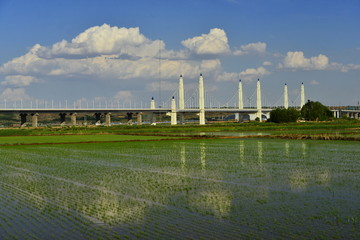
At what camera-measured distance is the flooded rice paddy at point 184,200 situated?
1200 centimetres

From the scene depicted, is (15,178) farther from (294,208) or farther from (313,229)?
(313,229)

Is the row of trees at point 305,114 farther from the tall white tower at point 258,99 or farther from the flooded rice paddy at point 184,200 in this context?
the flooded rice paddy at point 184,200

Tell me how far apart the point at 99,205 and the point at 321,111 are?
132245 millimetres

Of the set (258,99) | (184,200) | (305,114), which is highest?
(258,99)

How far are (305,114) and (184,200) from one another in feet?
436

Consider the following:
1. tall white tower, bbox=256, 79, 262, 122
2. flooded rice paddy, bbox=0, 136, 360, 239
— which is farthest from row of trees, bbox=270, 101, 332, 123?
flooded rice paddy, bbox=0, 136, 360, 239

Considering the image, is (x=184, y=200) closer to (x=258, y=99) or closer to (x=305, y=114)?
(x=305, y=114)

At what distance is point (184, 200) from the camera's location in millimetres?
16125

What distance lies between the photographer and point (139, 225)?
12.6m

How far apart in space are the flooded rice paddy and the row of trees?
97.0 meters

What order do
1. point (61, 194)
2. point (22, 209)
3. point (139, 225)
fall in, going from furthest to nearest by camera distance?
point (61, 194), point (22, 209), point (139, 225)

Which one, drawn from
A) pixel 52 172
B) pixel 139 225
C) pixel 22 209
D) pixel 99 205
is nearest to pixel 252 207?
pixel 139 225

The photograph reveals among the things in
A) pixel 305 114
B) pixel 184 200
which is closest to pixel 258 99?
pixel 305 114

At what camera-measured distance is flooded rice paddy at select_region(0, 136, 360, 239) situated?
1200 cm
